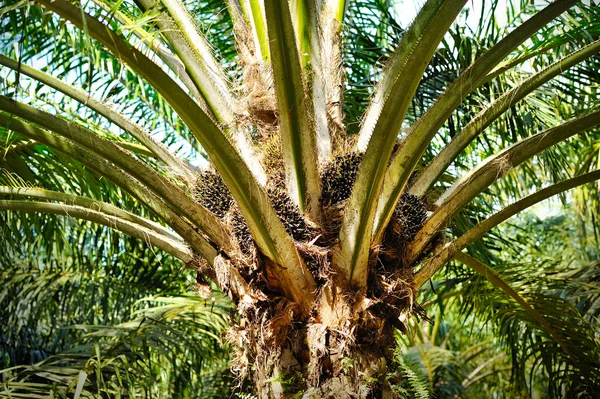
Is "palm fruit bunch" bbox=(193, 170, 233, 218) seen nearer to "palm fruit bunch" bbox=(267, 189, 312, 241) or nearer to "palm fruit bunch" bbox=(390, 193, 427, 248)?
"palm fruit bunch" bbox=(267, 189, 312, 241)

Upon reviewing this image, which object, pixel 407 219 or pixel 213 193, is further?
pixel 213 193

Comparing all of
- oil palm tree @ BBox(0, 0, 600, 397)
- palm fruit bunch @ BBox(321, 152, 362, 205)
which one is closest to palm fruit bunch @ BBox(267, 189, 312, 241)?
oil palm tree @ BBox(0, 0, 600, 397)

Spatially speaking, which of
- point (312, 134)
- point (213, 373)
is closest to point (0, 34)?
point (312, 134)

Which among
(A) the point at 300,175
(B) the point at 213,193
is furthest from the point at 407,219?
(B) the point at 213,193

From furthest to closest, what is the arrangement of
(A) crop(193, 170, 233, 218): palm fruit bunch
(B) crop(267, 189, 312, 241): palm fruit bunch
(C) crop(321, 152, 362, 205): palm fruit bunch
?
(A) crop(193, 170, 233, 218): palm fruit bunch, (C) crop(321, 152, 362, 205): palm fruit bunch, (B) crop(267, 189, 312, 241): palm fruit bunch

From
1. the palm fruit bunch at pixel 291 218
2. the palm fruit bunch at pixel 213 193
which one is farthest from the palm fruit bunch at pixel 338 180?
the palm fruit bunch at pixel 213 193

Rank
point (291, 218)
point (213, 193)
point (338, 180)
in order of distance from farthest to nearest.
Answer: point (213, 193) → point (338, 180) → point (291, 218)

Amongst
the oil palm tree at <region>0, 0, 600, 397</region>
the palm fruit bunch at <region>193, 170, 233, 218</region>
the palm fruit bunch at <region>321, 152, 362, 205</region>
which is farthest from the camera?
the palm fruit bunch at <region>193, 170, 233, 218</region>

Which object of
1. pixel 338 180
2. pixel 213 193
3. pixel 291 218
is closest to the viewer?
pixel 291 218

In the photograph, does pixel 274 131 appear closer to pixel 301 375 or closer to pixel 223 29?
pixel 301 375

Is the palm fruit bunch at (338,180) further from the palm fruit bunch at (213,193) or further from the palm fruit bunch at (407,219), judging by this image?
the palm fruit bunch at (213,193)

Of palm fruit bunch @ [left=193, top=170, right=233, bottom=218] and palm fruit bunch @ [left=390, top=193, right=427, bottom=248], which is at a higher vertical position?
palm fruit bunch @ [left=193, top=170, right=233, bottom=218]

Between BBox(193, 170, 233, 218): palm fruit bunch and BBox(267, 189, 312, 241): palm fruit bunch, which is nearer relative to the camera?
BBox(267, 189, 312, 241): palm fruit bunch

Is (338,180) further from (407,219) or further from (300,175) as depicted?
(407,219)
